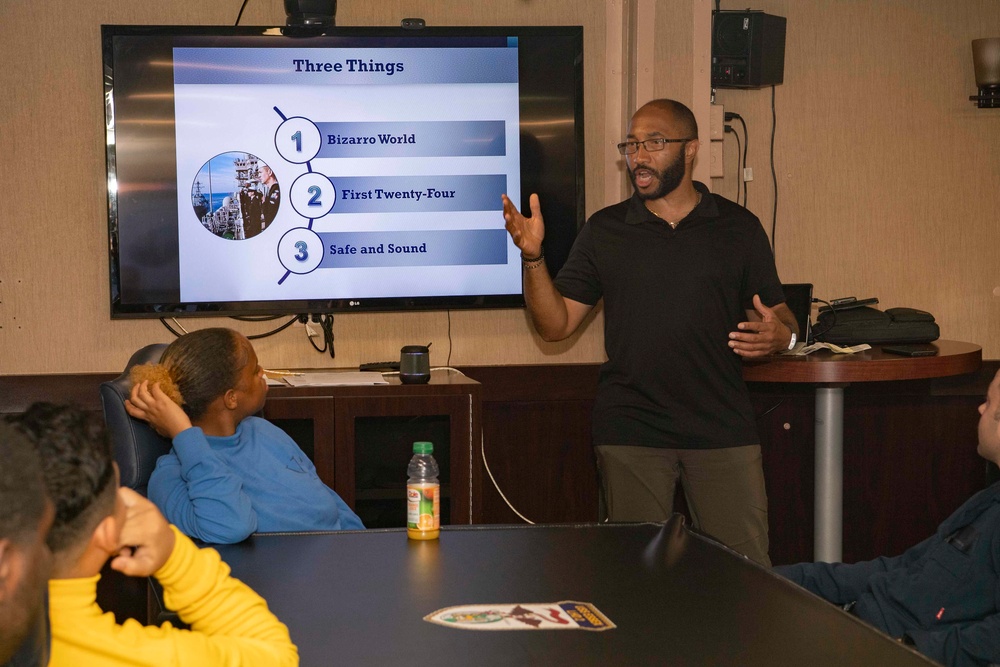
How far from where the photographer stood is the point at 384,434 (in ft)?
10.6

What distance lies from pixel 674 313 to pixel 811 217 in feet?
3.78

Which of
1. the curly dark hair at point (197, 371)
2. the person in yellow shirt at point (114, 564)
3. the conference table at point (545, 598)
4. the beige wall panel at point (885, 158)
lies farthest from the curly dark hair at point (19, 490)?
the beige wall panel at point (885, 158)

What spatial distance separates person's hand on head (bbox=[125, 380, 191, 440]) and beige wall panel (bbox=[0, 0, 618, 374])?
1525 mm

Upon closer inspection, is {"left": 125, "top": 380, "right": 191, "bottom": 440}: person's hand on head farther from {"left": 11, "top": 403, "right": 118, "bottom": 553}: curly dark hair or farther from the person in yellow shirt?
{"left": 11, "top": 403, "right": 118, "bottom": 553}: curly dark hair

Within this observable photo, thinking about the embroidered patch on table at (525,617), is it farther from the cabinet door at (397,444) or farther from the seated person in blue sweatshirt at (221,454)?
the cabinet door at (397,444)

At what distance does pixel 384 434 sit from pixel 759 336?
123 cm

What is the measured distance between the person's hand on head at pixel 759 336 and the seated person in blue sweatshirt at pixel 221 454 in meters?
1.16

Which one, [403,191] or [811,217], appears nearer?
[403,191]

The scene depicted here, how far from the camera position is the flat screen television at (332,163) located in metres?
3.28

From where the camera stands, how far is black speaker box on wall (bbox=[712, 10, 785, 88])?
3535mm

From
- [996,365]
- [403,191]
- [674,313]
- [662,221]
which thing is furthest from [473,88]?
[996,365]

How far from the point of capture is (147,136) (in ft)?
10.7

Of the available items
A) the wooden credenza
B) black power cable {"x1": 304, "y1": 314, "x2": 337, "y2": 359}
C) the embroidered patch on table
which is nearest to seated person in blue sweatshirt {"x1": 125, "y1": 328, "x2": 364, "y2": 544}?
the embroidered patch on table

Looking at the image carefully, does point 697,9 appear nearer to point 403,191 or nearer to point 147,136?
point 403,191
